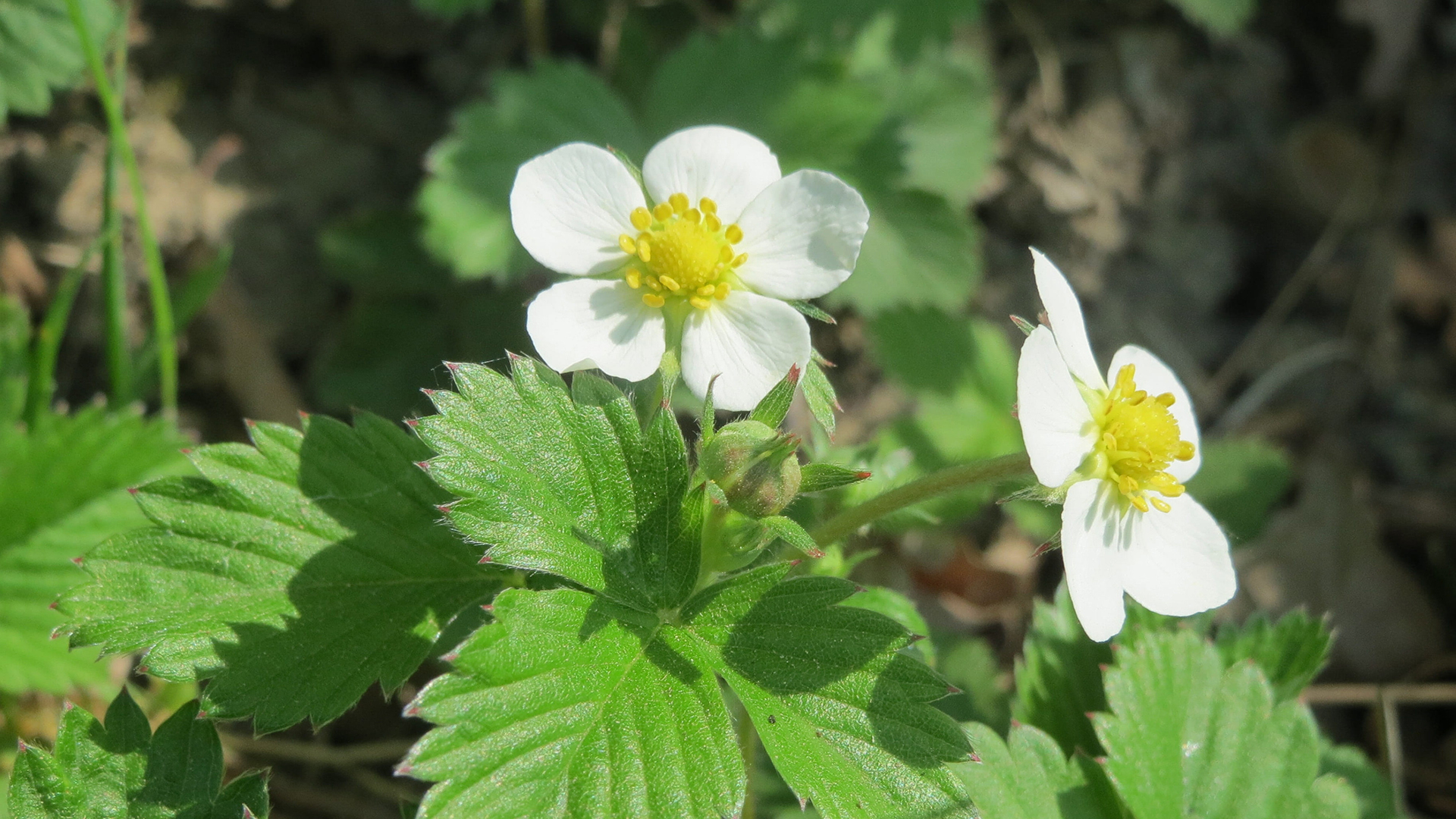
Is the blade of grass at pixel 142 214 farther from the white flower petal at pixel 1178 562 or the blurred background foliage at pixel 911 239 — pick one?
the white flower petal at pixel 1178 562

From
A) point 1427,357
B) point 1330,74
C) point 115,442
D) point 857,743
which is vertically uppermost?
point 1330,74

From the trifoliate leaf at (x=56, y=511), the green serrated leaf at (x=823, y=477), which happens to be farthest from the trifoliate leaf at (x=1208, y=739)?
the trifoliate leaf at (x=56, y=511)

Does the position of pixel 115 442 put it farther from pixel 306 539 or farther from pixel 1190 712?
pixel 1190 712

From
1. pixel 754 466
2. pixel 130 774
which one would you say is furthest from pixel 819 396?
pixel 130 774

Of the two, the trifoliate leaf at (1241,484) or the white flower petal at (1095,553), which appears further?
the trifoliate leaf at (1241,484)

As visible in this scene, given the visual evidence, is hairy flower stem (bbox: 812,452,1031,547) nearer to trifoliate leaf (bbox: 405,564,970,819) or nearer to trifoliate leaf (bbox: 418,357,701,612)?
trifoliate leaf (bbox: 405,564,970,819)

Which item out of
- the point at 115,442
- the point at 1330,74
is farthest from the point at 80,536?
the point at 1330,74

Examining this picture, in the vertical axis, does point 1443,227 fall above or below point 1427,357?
above

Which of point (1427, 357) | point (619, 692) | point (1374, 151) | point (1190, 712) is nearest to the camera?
point (619, 692)
